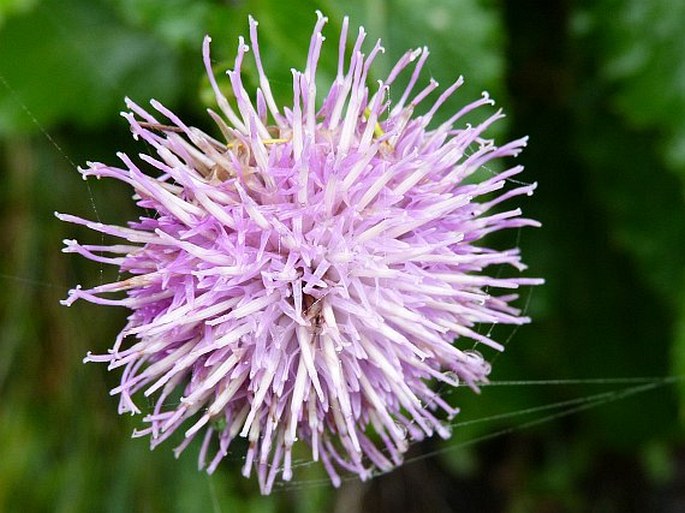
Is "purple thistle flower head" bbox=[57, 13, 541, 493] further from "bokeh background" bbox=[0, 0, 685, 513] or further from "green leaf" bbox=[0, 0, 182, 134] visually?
"green leaf" bbox=[0, 0, 182, 134]

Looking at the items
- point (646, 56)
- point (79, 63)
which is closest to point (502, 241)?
point (646, 56)

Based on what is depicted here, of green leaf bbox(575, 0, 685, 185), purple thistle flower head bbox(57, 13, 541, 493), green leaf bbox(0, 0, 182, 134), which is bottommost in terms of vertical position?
purple thistle flower head bbox(57, 13, 541, 493)

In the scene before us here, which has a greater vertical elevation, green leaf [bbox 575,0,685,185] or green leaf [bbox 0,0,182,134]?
green leaf [bbox 0,0,182,134]

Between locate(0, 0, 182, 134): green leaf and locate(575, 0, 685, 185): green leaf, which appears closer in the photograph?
locate(575, 0, 685, 185): green leaf

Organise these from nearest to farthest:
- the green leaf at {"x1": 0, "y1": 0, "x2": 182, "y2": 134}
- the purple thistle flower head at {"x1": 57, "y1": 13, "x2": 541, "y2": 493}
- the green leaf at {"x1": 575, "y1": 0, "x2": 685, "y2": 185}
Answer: the purple thistle flower head at {"x1": 57, "y1": 13, "x2": 541, "y2": 493}
the green leaf at {"x1": 575, "y1": 0, "x2": 685, "y2": 185}
the green leaf at {"x1": 0, "y1": 0, "x2": 182, "y2": 134}

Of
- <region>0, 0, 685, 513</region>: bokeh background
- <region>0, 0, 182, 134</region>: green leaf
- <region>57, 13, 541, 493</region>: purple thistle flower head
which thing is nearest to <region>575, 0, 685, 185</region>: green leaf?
<region>0, 0, 685, 513</region>: bokeh background

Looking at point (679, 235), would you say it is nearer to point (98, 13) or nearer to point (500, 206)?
point (500, 206)

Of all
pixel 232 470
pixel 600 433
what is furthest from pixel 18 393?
pixel 600 433

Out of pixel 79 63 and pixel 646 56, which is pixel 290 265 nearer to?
pixel 646 56
